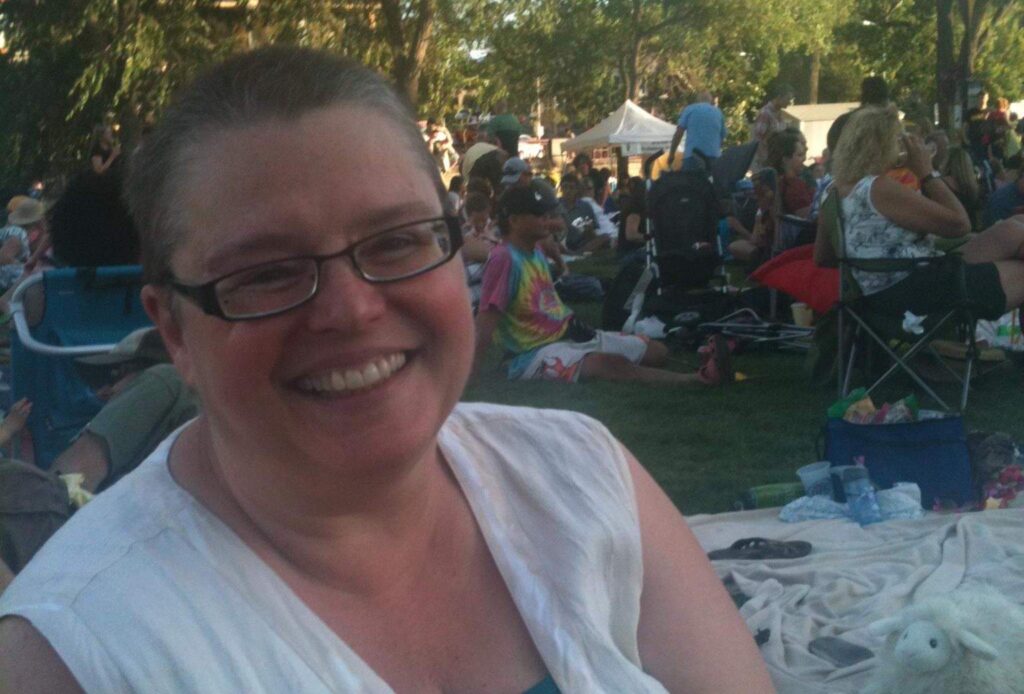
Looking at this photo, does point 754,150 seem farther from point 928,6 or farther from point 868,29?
point 868,29

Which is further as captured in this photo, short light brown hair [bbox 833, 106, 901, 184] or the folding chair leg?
short light brown hair [bbox 833, 106, 901, 184]

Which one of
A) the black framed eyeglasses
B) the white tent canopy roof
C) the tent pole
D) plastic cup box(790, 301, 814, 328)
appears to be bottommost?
the tent pole

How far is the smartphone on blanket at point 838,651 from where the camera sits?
373cm

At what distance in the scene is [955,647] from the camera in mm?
3092

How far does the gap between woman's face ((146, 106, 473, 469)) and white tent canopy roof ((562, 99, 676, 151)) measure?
86.8ft

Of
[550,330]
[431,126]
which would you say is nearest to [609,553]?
[550,330]

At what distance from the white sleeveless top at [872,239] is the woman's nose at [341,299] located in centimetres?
550

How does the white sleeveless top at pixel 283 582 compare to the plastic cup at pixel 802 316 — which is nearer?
the white sleeveless top at pixel 283 582

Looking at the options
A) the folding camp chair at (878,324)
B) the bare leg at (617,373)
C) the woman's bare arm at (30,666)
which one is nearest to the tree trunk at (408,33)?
the bare leg at (617,373)

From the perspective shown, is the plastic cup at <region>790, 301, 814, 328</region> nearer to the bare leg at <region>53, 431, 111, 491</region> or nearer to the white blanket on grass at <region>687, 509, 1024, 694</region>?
the white blanket on grass at <region>687, 509, 1024, 694</region>

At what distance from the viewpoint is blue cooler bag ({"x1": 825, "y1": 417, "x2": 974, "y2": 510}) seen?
5016 millimetres

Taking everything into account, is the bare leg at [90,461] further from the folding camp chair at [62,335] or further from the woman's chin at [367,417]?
the woman's chin at [367,417]

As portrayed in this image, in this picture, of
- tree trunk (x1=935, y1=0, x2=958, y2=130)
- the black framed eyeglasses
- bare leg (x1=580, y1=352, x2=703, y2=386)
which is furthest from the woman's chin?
tree trunk (x1=935, y1=0, x2=958, y2=130)

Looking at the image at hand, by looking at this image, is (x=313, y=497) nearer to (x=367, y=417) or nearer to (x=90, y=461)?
(x=367, y=417)
